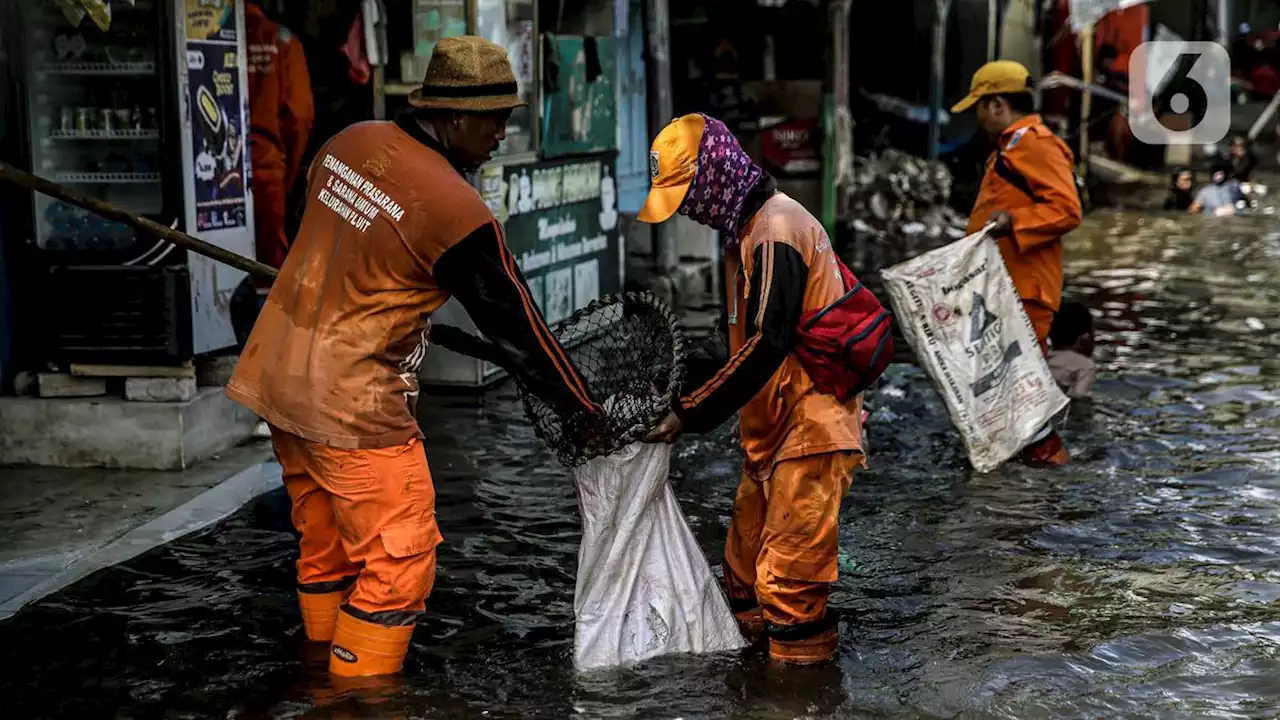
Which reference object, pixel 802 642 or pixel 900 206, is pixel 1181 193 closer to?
pixel 900 206

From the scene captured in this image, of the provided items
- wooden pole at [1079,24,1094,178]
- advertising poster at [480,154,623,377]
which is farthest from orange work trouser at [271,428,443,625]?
wooden pole at [1079,24,1094,178]

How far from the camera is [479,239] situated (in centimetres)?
418

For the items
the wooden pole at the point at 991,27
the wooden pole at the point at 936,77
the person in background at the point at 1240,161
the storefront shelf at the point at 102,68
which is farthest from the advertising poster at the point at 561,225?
the wooden pole at the point at 991,27

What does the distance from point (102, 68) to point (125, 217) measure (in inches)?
109

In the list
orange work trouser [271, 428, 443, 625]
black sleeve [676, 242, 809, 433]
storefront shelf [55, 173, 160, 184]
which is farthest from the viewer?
storefront shelf [55, 173, 160, 184]

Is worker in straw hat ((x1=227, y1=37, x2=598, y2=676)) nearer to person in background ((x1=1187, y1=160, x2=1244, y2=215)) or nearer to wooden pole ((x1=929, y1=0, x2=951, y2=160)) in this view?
wooden pole ((x1=929, y1=0, x2=951, y2=160))

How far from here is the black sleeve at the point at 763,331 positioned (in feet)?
14.7

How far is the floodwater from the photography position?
4.53 metres

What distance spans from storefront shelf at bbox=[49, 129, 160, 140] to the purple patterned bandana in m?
3.82

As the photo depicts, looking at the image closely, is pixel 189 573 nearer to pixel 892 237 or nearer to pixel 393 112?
pixel 393 112

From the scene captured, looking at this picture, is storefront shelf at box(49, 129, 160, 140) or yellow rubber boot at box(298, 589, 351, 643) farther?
storefront shelf at box(49, 129, 160, 140)

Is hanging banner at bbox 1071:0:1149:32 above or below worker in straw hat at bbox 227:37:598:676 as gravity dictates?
above

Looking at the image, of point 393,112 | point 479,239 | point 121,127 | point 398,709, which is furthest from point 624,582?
point 393,112

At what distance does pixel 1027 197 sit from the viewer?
7.55 m
